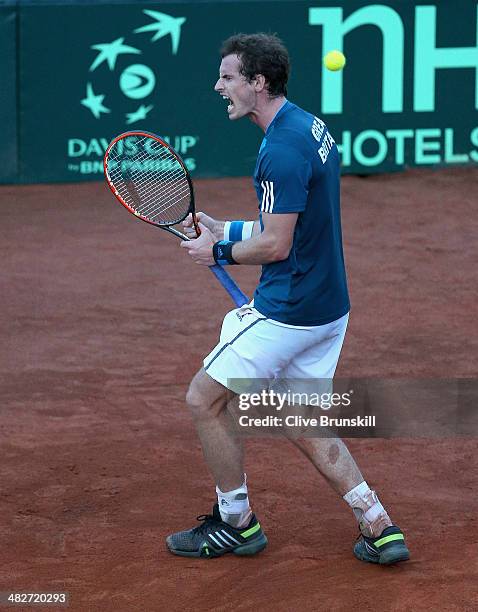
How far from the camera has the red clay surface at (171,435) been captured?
460cm

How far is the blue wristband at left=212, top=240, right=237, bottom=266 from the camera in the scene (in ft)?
15.2

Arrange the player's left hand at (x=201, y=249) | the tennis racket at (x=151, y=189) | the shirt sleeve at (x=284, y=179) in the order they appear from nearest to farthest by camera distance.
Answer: the shirt sleeve at (x=284, y=179)
the player's left hand at (x=201, y=249)
the tennis racket at (x=151, y=189)

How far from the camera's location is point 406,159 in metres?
12.1

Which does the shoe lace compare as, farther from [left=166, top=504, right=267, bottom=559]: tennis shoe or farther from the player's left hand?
the player's left hand

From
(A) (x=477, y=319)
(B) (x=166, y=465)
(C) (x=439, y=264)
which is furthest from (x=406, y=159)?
(B) (x=166, y=465)

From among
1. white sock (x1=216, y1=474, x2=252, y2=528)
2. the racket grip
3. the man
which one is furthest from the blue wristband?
white sock (x1=216, y1=474, x2=252, y2=528)

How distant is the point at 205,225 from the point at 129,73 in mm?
6932

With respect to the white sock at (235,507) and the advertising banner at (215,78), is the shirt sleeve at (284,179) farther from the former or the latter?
the advertising banner at (215,78)

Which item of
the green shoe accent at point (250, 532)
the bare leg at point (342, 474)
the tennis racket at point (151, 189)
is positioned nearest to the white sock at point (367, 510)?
the bare leg at point (342, 474)

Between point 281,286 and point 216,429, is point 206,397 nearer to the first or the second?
point 216,429

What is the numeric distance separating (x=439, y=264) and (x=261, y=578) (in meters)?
5.24

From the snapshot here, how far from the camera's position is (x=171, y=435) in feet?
20.2

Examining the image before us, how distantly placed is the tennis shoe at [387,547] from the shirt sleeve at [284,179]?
135 centimetres

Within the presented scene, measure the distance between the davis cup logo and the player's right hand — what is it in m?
6.85
